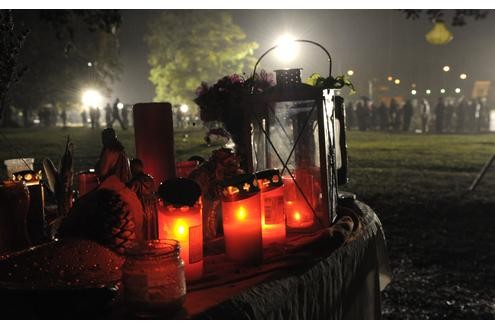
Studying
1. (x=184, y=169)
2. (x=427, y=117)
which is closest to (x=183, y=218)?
(x=184, y=169)

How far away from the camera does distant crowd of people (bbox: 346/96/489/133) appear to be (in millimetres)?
26516

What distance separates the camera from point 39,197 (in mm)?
2502

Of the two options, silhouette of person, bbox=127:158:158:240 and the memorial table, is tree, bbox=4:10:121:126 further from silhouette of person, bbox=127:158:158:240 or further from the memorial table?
silhouette of person, bbox=127:158:158:240

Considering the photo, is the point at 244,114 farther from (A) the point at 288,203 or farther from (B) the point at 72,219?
(B) the point at 72,219

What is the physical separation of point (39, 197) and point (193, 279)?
3.41ft

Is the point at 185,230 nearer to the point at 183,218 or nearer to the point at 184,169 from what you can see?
the point at 183,218


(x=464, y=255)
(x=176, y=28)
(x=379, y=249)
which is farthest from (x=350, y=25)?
(x=379, y=249)

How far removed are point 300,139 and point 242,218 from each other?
0.82 meters

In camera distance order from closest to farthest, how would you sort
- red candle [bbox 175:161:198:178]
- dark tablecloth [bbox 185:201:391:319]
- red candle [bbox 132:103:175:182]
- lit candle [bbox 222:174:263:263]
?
dark tablecloth [bbox 185:201:391:319]
lit candle [bbox 222:174:263:263]
red candle [bbox 132:103:175:182]
red candle [bbox 175:161:198:178]

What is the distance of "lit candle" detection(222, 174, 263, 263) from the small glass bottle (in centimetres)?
50

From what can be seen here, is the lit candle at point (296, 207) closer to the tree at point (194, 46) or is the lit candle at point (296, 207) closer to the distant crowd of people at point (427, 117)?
the distant crowd of people at point (427, 117)

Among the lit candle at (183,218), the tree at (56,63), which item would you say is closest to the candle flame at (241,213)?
the lit candle at (183,218)

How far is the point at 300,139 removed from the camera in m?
2.78

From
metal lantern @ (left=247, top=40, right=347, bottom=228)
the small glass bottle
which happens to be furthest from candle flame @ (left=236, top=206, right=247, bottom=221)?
metal lantern @ (left=247, top=40, right=347, bottom=228)
